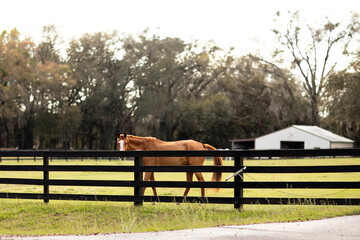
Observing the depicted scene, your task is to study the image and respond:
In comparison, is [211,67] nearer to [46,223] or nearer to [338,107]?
[338,107]

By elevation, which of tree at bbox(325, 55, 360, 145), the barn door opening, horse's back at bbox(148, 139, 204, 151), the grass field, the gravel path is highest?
tree at bbox(325, 55, 360, 145)

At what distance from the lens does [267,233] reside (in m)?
8.55

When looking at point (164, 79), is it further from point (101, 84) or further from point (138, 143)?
point (138, 143)

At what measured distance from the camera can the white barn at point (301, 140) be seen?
6112 cm

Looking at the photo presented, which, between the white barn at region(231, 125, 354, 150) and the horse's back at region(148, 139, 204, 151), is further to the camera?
the white barn at region(231, 125, 354, 150)

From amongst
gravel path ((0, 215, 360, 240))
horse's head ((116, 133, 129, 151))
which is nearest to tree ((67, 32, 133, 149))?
horse's head ((116, 133, 129, 151))

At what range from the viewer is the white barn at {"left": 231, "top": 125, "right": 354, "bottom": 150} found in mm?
61125

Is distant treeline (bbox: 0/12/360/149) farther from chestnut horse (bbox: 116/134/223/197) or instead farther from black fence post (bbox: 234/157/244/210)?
black fence post (bbox: 234/157/244/210)

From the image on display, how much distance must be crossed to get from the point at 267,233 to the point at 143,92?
2760 inches

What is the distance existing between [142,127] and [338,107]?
31.8 meters

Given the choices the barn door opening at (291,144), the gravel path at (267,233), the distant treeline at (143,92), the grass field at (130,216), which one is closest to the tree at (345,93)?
the barn door opening at (291,144)

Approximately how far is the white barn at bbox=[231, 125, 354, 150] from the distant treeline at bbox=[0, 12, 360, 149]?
697cm

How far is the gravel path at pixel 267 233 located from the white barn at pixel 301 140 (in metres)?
53.2

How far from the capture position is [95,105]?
3027 inches
